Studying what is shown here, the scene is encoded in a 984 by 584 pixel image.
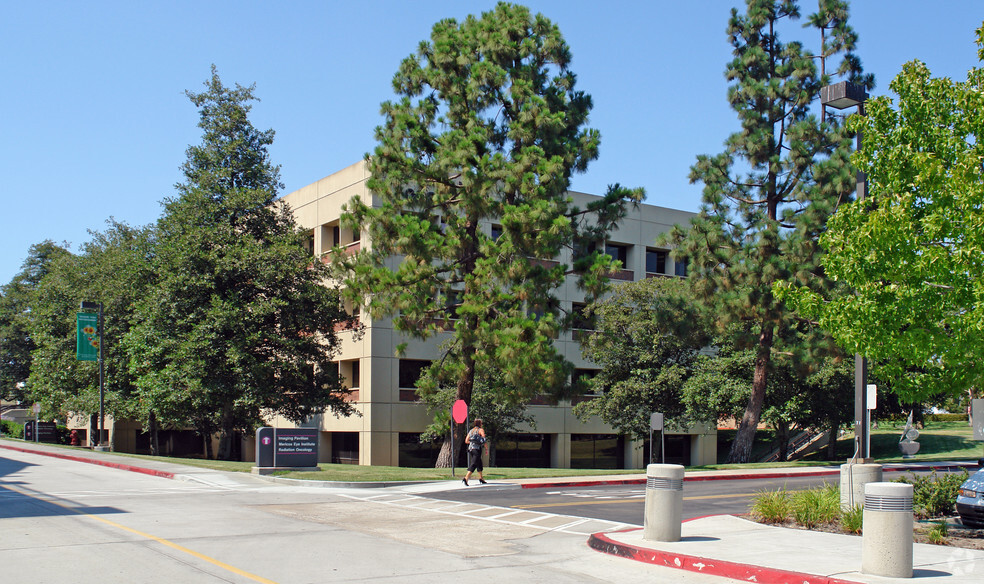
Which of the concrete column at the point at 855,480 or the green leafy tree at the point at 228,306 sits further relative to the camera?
the green leafy tree at the point at 228,306

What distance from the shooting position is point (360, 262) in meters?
29.7

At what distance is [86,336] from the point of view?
3775 cm

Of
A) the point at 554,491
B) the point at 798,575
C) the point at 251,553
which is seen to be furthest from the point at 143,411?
the point at 798,575

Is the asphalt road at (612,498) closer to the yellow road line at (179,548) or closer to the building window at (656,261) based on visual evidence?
the yellow road line at (179,548)

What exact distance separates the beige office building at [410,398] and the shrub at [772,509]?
2504cm

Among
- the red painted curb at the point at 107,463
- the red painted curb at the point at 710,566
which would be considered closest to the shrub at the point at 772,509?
the red painted curb at the point at 710,566

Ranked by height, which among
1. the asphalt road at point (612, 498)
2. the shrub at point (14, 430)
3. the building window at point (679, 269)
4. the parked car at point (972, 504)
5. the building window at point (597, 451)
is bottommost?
the shrub at point (14, 430)

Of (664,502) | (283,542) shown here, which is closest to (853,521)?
(664,502)

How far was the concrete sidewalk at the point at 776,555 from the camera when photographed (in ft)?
29.5

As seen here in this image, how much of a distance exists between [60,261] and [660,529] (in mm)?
48281

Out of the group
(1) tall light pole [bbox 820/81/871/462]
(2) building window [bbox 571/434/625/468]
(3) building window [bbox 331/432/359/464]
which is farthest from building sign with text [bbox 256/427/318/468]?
(2) building window [bbox 571/434/625/468]

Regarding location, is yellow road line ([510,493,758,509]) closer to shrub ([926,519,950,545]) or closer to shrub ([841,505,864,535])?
shrub ([841,505,864,535])

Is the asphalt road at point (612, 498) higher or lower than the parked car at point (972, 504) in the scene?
lower

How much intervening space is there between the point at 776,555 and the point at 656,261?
138 feet
